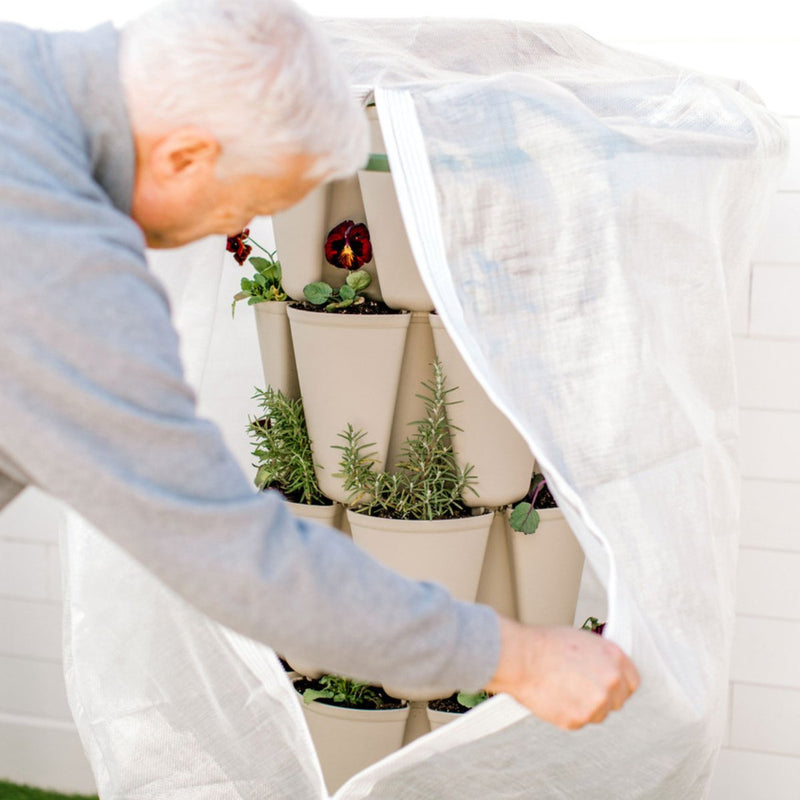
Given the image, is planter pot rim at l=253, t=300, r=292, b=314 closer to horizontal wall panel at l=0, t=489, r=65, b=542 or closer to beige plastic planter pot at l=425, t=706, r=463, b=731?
beige plastic planter pot at l=425, t=706, r=463, b=731

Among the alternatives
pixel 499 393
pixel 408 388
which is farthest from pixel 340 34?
pixel 499 393

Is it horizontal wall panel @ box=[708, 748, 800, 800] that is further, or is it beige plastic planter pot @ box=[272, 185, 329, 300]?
horizontal wall panel @ box=[708, 748, 800, 800]

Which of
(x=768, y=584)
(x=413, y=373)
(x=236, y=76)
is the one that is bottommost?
(x=768, y=584)

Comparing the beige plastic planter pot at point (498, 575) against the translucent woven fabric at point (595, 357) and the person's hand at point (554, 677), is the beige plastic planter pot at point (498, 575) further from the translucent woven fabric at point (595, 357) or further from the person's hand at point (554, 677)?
the person's hand at point (554, 677)

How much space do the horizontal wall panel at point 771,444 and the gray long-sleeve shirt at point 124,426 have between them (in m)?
1.28

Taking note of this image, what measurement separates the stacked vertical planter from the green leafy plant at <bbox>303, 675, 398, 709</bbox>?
0.21m

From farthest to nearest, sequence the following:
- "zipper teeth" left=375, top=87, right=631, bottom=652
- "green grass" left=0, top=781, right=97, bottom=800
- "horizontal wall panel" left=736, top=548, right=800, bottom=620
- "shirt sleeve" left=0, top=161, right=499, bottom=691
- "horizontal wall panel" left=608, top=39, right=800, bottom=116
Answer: "green grass" left=0, top=781, right=97, bottom=800 < "horizontal wall panel" left=736, top=548, right=800, bottom=620 < "horizontal wall panel" left=608, top=39, right=800, bottom=116 < "zipper teeth" left=375, top=87, right=631, bottom=652 < "shirt sleeve" left=0, top=161, right=499, bottom=691

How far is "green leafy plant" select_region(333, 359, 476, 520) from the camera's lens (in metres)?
1.43

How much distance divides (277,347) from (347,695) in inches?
19.2

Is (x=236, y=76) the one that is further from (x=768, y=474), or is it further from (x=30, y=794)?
(x=30, y=794)

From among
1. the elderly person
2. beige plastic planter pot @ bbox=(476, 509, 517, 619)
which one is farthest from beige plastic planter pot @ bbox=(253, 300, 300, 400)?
the elderly person

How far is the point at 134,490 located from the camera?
80 cm

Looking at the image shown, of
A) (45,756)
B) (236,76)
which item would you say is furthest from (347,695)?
(45,756)

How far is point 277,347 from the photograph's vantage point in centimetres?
154
